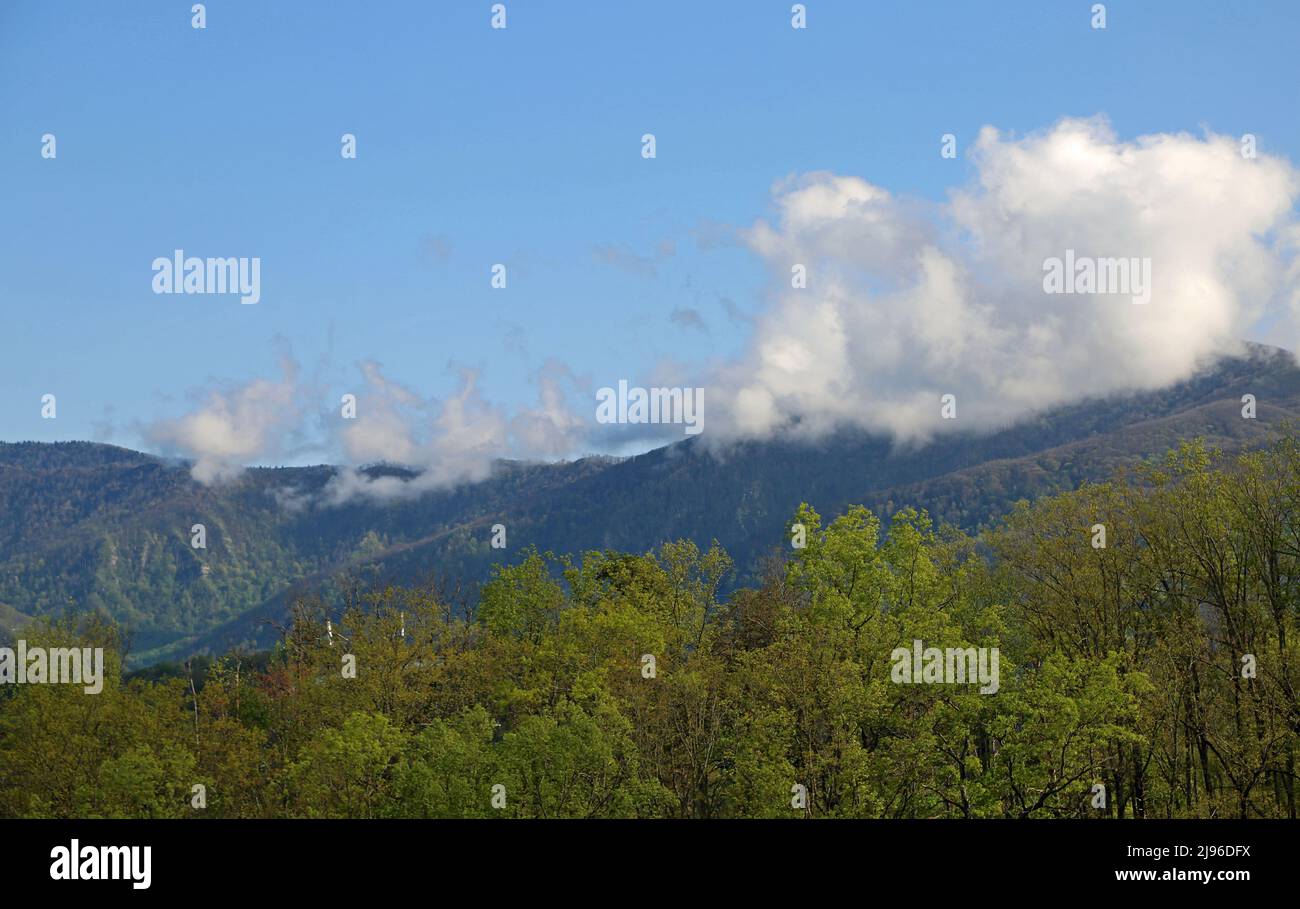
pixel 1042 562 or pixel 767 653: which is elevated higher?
pixel 1042 562

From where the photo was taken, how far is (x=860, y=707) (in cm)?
4794

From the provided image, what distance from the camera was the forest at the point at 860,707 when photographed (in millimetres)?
46312

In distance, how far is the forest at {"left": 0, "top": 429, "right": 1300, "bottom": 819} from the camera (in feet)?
152

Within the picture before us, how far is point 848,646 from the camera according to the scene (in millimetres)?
50719

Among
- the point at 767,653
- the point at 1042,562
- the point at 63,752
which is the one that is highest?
the point at 1042,562

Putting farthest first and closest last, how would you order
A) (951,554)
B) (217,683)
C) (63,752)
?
(217,683) < (951,554) < (63,752)

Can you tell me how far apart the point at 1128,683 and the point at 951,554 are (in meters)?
15.0
